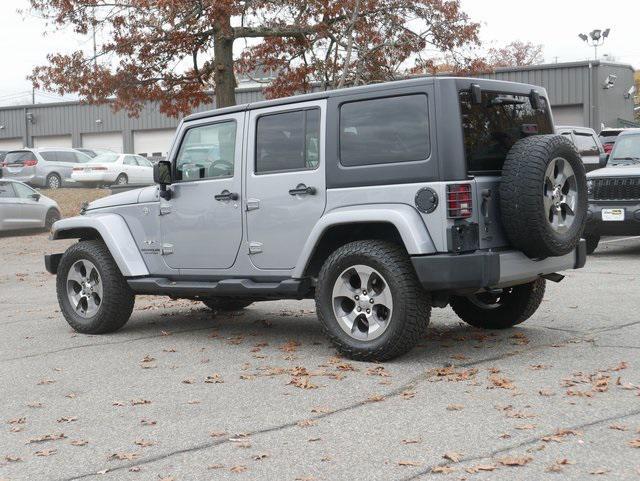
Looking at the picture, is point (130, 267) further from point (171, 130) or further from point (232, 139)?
point (171, 130)

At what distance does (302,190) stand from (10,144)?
58.1 metres

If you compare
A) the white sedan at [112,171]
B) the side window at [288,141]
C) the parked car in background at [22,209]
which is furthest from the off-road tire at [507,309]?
the white sedan at [112,171]

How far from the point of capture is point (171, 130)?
55219 mm

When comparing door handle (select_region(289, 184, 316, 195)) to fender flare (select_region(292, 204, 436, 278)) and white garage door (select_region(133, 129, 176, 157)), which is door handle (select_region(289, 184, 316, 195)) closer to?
fender flare (select_region(292, 204, 436, 278))

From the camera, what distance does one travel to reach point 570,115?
144ft

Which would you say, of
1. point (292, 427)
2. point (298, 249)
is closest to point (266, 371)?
point (298, 249)

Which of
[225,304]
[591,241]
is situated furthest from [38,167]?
[225,304]

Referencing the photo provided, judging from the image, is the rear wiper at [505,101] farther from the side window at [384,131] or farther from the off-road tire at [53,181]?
the off-road tire at [53,181]

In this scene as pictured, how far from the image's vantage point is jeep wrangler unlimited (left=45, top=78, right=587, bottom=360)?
6.71 meters

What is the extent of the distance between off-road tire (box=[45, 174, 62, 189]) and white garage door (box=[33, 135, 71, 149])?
23788 mm

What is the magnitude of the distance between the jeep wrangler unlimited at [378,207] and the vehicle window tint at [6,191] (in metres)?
15.4

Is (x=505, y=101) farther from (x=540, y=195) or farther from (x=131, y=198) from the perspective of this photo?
Result: (x=131, y=198)

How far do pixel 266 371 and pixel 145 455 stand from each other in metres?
2.04

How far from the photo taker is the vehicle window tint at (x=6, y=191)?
22827 millimetres
